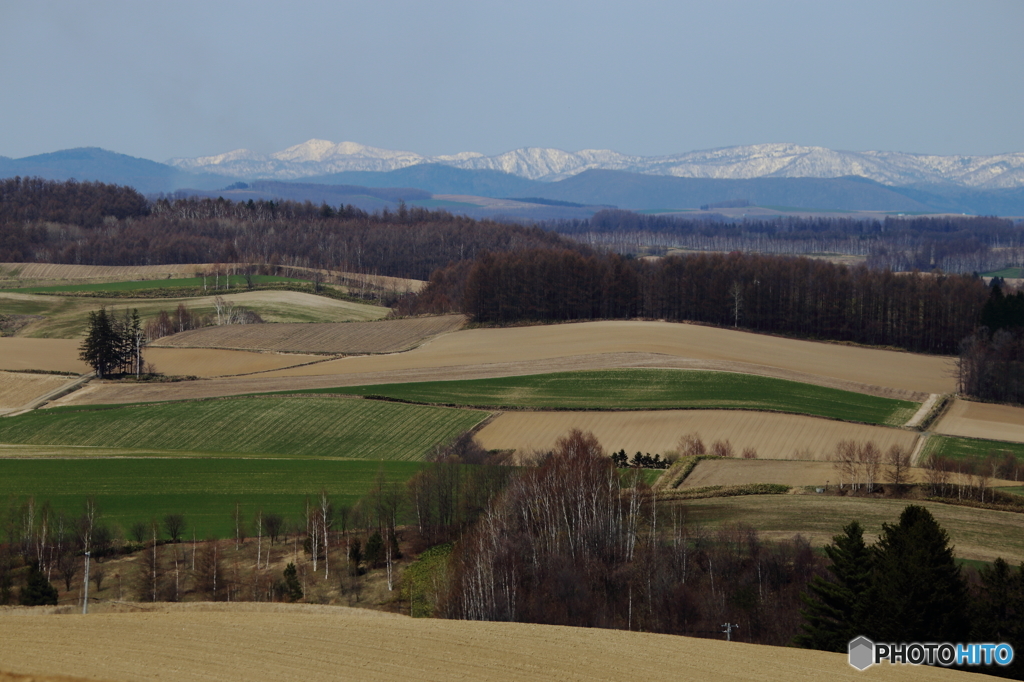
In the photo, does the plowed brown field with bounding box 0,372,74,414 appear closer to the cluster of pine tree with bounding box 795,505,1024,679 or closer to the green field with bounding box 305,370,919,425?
the green field with bounding box 305,370,919,425

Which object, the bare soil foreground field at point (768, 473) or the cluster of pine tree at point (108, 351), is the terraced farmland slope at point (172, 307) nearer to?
the cluster of pine tree at point (108, 351)

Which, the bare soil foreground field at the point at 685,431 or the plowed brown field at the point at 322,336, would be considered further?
the plowed brown field at the point at 322,336

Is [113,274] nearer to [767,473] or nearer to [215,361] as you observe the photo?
[215,361]

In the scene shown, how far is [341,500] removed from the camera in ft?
157

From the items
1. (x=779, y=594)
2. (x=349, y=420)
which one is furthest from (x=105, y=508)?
(x=779, y=594)

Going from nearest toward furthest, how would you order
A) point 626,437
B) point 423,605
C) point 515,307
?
point 423,605, point 626,437, point 515,307

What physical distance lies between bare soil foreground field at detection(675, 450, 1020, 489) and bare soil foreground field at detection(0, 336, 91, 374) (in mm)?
53670

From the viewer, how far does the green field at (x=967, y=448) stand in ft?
182

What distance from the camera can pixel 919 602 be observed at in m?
24.4

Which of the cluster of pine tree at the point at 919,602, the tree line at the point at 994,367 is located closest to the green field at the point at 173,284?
the tree line at the point at 994,367

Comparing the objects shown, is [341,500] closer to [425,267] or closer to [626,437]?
[626,437]

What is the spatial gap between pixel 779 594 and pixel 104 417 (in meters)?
50.3

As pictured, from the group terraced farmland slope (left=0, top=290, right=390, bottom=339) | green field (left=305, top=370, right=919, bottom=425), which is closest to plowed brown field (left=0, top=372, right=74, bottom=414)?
green field (left=305, top=370, right=919, bottom=425)

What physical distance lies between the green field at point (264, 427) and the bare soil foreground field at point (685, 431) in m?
3.69
